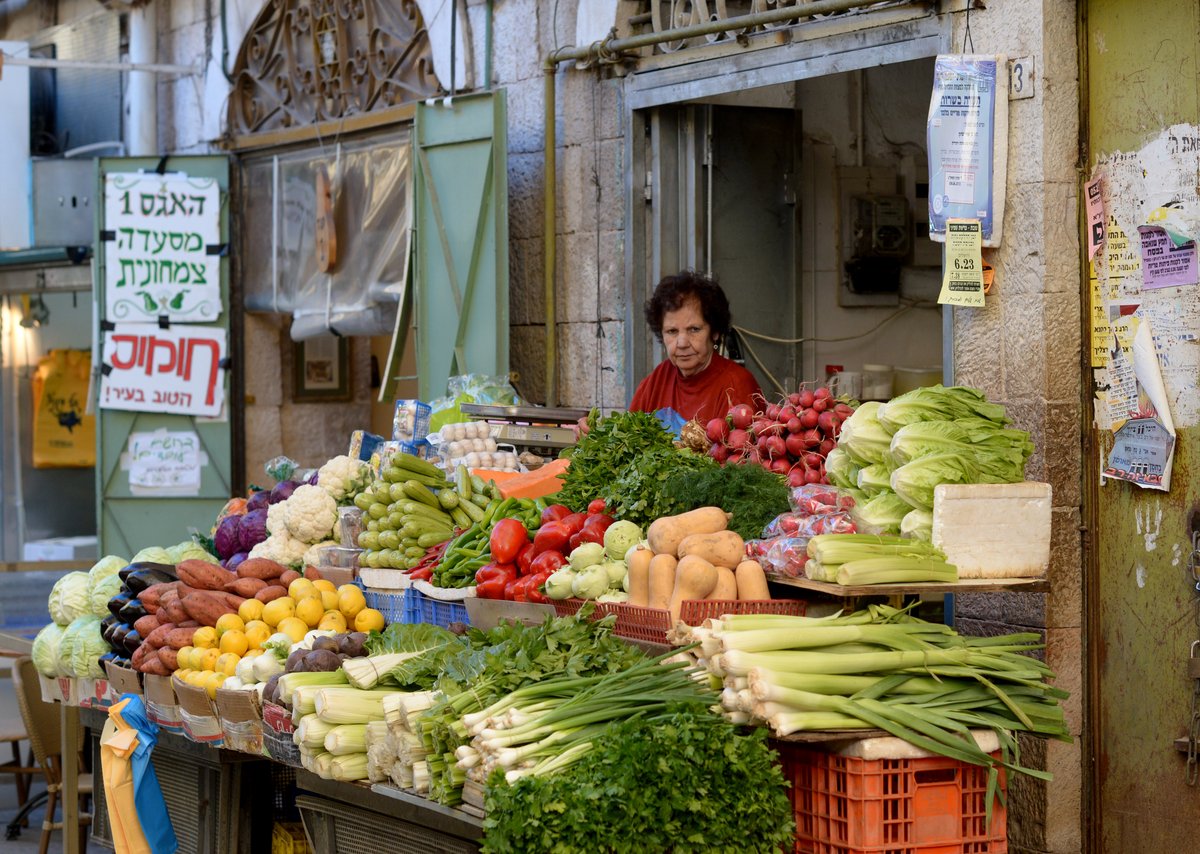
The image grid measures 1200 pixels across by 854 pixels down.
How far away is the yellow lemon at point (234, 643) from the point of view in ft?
18.8

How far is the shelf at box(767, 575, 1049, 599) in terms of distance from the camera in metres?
4.46

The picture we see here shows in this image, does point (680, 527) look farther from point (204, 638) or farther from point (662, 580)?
point (204, 638)

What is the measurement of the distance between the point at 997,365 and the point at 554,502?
5.68ft

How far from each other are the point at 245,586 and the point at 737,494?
2.09 metres

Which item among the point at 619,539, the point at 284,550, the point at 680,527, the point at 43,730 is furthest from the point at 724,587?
the point at 43,730

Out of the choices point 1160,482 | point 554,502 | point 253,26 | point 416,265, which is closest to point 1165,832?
point 1160,482

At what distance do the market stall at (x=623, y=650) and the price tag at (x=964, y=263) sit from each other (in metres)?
0.68

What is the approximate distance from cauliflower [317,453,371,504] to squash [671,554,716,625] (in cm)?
267

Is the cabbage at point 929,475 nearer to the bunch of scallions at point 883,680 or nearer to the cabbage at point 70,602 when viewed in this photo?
the bunch of scallions at point 883,680

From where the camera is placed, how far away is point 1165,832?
5594 millimetres

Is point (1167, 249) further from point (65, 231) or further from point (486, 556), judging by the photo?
point (65, 231)

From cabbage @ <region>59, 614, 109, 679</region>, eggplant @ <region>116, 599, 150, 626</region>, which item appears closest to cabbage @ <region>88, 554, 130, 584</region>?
cabbage @ <region>59, 614, 109, 679</region>

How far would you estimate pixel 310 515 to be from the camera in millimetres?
6688

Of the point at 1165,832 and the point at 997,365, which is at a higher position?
the point at 997,365
